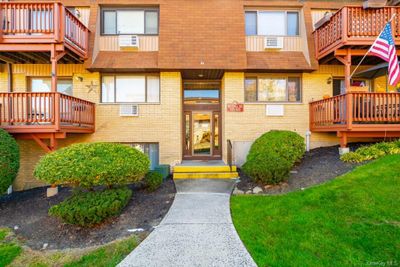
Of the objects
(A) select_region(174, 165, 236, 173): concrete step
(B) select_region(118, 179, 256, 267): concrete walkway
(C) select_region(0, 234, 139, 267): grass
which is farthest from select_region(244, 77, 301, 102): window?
(C) select_region(0, 234, 139, 267): grass

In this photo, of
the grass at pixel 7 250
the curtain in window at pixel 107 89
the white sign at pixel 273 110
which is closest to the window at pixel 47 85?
the curtain in window at pixel 107 89

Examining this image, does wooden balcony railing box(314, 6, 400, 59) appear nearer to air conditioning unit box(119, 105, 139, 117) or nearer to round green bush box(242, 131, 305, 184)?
round green bush box(242, 131, 305, 184)

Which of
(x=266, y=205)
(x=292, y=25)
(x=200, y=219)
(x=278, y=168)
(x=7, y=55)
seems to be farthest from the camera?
(x=292, y=25)

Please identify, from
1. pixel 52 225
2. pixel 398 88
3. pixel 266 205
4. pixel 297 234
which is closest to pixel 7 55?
pixel 52 225

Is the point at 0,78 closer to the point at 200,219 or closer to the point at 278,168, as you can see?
the point at 200,219

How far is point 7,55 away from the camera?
918 cm

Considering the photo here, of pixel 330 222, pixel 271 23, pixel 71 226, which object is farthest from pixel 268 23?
pixel 71 226

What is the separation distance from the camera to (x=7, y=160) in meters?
6.59

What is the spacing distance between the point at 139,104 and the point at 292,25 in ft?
25.6

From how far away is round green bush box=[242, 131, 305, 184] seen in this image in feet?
24.4

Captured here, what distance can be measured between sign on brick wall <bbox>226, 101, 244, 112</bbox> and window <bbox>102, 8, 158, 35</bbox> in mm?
4597

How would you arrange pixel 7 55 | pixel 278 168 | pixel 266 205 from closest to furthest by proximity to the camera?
pixel 266 205, pixel 278 168, pixel 7 55

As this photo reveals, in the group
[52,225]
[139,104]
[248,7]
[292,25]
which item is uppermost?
[248,7]

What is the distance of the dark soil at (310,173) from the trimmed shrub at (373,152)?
31 centimetres
